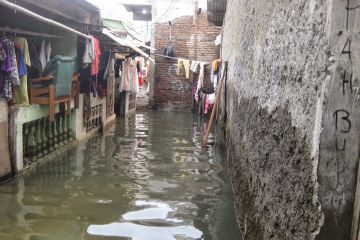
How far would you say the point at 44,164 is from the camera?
7.57 meters

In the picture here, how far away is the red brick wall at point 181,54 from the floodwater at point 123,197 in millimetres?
9521

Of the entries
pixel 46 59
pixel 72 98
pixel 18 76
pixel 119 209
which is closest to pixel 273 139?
pixel 119 209

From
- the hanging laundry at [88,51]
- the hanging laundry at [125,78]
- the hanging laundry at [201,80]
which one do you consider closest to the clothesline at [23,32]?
the hanging laundry at [88,51]

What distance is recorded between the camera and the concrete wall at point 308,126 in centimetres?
218

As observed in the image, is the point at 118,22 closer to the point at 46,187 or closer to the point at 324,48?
the point at 46,187

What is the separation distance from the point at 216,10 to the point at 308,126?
11.9 metres

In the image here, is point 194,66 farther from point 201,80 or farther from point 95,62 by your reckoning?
point 95,62

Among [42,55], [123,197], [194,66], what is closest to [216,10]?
[194,66]

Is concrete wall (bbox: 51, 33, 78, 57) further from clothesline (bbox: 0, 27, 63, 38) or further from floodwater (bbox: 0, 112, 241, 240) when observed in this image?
floodwater (bbox: 0, 112, 241, 240)

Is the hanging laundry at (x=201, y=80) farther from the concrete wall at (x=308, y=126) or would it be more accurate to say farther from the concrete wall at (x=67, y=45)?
the concrete wall at (x=308, y=126)

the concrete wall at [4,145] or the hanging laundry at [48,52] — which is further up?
the hanging laundry at [48,52]

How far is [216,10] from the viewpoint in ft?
45.0

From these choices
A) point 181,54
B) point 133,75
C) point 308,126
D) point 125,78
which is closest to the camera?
point 308,126

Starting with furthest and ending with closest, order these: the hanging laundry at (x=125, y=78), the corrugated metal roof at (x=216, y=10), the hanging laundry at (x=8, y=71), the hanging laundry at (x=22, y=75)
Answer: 1. the hanging laundry at (x=125, y=78)
2. the corrugated metal roof at (x=216, y=10)
3. the hanging laundry at (x=22, y=75)
4. the hanging laundry at (x=8, y=71)
